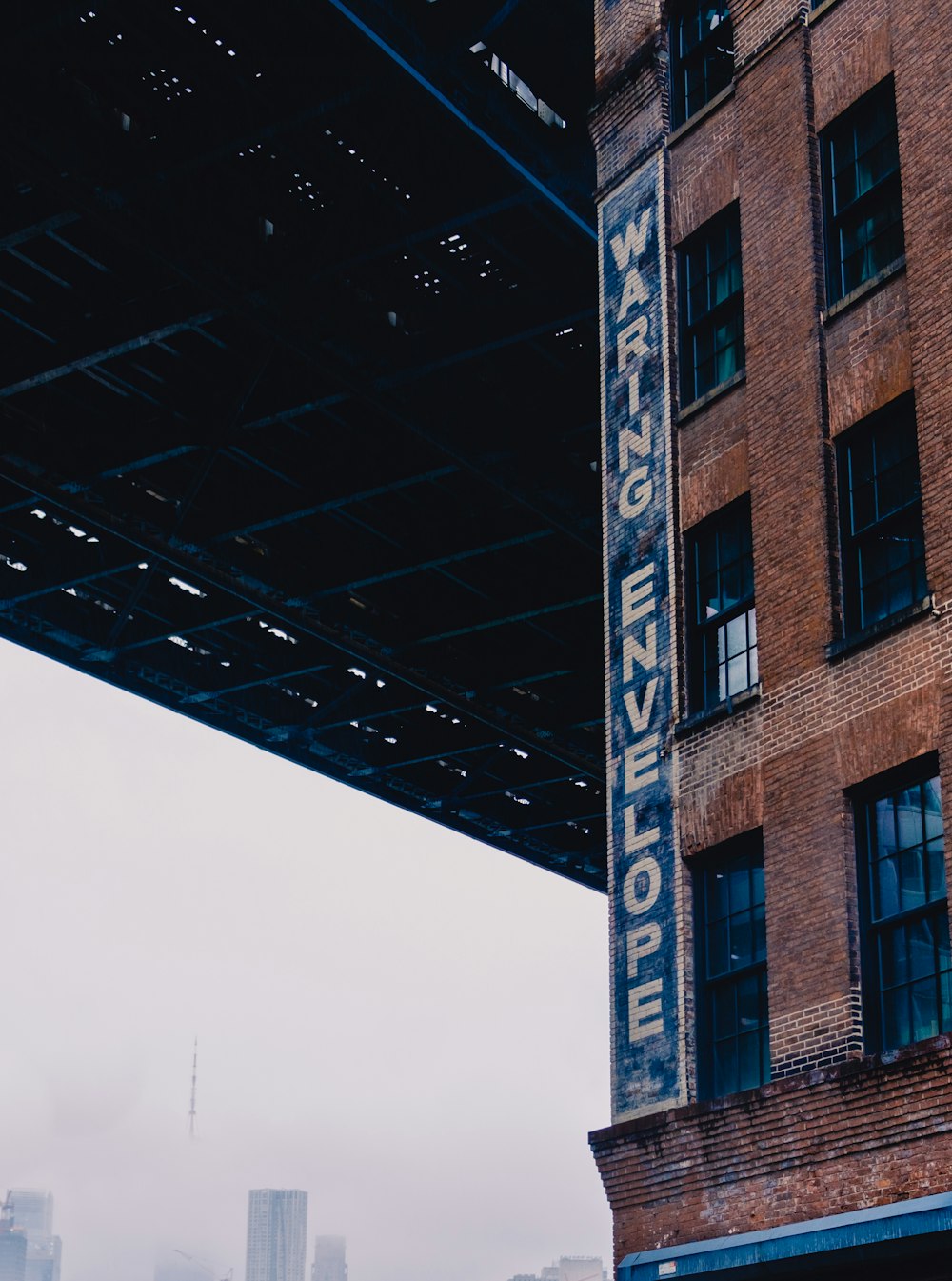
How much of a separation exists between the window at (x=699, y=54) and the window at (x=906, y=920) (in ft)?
30.3

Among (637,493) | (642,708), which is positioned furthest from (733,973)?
(637,493)

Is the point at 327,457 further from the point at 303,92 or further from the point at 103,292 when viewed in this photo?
the point at 303,92

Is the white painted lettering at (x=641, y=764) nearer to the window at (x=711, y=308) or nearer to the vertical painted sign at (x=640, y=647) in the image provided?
the vertical painted sign at (x=640, y=647)

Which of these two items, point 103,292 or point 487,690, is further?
point 487,690

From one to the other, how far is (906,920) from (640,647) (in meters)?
5.11

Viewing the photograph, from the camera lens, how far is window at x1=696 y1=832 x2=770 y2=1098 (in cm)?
1880

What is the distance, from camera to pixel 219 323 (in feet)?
110

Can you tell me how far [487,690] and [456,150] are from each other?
58.2ft

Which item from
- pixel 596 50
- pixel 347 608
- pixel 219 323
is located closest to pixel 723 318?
pixel 596 50

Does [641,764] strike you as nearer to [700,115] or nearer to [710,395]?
[710,395]

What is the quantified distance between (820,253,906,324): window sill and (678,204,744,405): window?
5.61 ft

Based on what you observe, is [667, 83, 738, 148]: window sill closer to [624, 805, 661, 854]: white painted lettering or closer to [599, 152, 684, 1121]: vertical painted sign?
[599, 152, 684, 1121]: vertical painted sign

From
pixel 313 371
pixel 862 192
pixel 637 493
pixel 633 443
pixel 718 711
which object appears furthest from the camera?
pixel 313 371

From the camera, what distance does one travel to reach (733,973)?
62.7 ft
